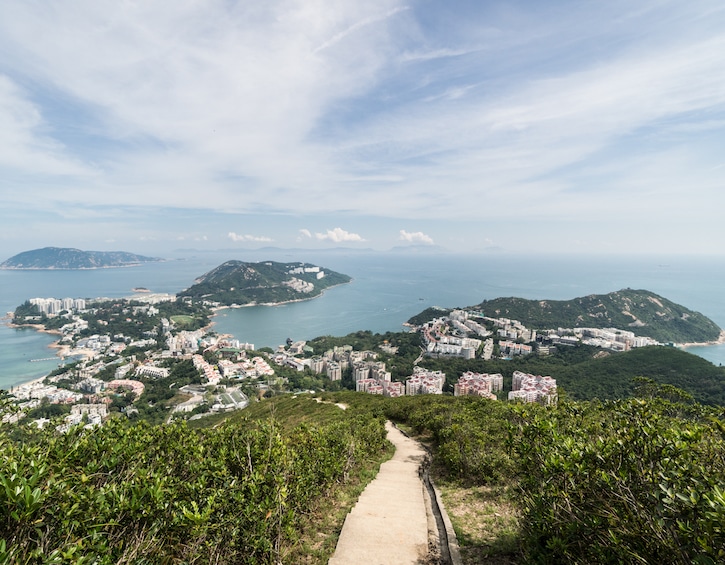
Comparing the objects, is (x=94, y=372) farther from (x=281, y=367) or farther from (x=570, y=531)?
(x=570, y=531)

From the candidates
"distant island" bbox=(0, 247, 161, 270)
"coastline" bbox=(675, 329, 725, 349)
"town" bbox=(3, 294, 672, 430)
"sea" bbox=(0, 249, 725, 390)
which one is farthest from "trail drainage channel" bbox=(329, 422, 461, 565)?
"distant island" bbox=(0, 247, 161, 270)

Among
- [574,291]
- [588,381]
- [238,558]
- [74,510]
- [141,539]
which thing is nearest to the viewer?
[74,510]

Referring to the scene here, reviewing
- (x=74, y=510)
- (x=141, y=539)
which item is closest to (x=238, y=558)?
(x=141, y=539)

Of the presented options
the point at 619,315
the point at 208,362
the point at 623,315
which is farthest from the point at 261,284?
the point at 623,315

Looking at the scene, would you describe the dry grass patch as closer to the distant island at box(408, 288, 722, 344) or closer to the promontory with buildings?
the promontory with buildings

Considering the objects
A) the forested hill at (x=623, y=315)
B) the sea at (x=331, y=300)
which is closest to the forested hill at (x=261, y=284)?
the sea at (x=331, y=300)

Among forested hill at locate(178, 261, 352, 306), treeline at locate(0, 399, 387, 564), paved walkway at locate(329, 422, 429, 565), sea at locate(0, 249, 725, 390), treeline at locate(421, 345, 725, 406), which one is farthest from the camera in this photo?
forested hill at locate(178, 261, 352, 306)
